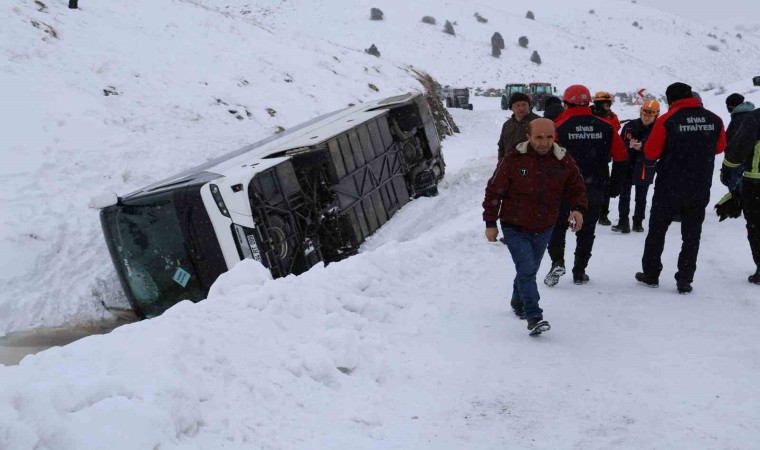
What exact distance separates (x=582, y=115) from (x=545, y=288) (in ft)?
6.16

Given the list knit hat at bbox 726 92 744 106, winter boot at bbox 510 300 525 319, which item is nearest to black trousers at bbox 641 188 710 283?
winter boot at bbox 510 300 525 319

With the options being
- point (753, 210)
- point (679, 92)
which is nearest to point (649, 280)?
point (753, 210)

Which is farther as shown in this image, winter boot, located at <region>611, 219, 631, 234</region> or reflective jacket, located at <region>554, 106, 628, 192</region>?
winter boot, located at <region>611, 219, 631, 234</region>

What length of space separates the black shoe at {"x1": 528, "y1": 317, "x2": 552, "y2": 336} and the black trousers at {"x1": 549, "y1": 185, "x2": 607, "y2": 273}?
1.50m

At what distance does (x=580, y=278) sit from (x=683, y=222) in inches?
46.9

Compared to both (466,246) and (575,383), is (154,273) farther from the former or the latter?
(575,383)

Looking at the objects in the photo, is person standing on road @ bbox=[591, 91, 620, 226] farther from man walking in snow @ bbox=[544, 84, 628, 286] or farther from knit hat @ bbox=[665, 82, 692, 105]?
knit hat @ bbox=[665, 82, 692, 105]

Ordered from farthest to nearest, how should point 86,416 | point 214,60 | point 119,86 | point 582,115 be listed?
point 214,60, point 119,86, point 582,115, point 86,416

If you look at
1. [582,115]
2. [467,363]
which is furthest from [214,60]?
[467,363]

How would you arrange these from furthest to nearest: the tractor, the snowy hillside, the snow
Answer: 1. the tractor
2. the snowy hillside
3. the snow

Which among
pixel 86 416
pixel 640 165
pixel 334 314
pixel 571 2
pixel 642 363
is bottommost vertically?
pixel 571 2

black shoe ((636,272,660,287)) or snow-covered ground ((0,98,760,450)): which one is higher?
snow-covered ground ((0,98,760,450))

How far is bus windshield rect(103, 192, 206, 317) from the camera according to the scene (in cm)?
738

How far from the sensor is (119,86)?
49.8 feet
